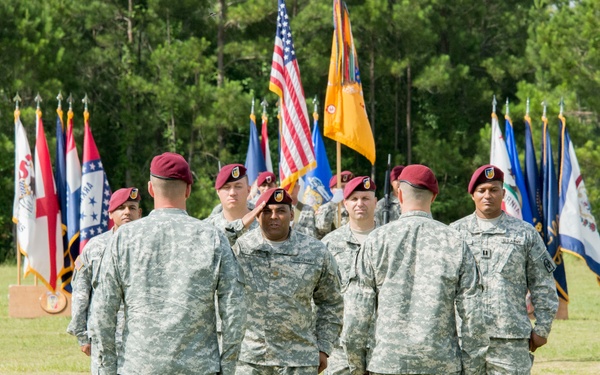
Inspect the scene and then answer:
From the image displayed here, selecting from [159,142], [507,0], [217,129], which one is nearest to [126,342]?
[217,129]

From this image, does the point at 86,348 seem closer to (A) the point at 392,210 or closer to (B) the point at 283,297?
(B) the point at 283,297

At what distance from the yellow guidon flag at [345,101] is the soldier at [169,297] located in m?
7.55

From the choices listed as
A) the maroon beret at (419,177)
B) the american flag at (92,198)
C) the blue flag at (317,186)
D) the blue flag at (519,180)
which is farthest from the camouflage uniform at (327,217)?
the american flag at (92,198)

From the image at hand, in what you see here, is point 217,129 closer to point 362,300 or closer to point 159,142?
point 159,142

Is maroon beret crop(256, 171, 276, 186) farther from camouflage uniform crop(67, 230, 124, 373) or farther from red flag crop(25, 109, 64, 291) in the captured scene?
red flag crop(25, 109, 64, 291)

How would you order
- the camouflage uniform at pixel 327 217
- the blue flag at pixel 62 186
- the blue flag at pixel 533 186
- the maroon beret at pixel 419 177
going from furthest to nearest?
the blue flag at pixel 62 186, the blue flag at pixel 533 186, the camouflage uniform at pixel 327 217, the maroon beret at pixel 419 177

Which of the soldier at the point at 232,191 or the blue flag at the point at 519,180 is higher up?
the soldier at the point at 232,191

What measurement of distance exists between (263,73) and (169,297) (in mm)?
31743

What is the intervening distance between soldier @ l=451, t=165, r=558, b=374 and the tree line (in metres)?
22.7

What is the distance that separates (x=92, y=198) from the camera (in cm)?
1673

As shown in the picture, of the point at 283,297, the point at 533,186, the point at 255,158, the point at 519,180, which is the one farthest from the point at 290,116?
the point at 283,297

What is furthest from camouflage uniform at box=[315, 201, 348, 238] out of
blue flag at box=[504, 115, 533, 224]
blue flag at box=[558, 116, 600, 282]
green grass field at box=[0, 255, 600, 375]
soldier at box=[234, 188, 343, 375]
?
blue flag at box=[558, 116, 600, 282]

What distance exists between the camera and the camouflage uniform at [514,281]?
23.9 ft

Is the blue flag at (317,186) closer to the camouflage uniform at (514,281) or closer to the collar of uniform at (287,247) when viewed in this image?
the camouflage uniform at (514,281)
